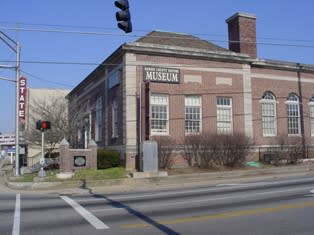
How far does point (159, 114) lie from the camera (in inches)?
1037

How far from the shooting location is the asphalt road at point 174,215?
8.70 m

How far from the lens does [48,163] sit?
1288 inches

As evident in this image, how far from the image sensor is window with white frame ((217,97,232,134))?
2813cm

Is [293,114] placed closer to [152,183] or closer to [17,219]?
[152,183]

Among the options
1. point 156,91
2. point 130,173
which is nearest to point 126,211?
point 130,173

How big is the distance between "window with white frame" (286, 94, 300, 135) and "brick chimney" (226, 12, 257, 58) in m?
4.84

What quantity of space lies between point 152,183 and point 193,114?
7448 millimetres

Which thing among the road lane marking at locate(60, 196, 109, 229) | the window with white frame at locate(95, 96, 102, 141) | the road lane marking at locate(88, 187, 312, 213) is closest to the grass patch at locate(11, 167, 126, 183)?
the road lane marking at locate(60, 196, 109, 229)

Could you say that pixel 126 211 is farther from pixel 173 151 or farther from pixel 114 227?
pixel 173 151

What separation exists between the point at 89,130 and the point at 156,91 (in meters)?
13.6

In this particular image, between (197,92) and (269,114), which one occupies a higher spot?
(197,92)

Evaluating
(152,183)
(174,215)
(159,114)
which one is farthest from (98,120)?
(174,215)

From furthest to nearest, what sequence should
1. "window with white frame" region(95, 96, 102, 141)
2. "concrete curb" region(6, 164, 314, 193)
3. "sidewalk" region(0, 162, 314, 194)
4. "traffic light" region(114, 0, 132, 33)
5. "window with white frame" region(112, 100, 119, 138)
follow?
1. "window with white frame" region(95, 96, 102, 141)
2. "window with white frame" region(112, 100, 119, 138)
3. "concrete curb" region(6, 164, 314, 193)
4. "sidewalk" region(0, 162, 314, 194)
5. "traffic light" region(114, 0, 132, 33)

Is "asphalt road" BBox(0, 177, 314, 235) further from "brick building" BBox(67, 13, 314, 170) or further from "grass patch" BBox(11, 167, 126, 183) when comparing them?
"brick building" BBox(67, 13, 314, 170)
